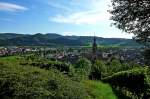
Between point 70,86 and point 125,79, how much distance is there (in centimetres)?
1402

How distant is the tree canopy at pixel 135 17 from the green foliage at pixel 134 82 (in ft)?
29.9

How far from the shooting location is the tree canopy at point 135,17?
22.0 meters

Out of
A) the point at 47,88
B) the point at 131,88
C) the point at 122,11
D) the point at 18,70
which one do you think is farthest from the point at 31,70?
the point at 131,88

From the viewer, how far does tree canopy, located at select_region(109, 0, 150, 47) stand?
22016 mm

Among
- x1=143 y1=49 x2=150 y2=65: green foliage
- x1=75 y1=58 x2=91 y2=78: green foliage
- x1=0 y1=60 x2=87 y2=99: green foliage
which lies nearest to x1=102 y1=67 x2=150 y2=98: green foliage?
x1=75 y1=58 x2=91 y2=78: green foliage

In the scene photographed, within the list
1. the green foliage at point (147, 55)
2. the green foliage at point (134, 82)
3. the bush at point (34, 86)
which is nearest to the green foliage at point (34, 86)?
the bush at point (34, 86)

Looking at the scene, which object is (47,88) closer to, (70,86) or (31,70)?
(70,86)

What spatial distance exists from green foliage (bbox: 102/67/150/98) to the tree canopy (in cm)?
912

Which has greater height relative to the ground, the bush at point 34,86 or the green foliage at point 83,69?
the bush at point 34,86

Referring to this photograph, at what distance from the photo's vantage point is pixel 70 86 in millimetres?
20797

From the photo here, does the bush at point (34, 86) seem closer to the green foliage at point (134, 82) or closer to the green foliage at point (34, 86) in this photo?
the green foliage at point (34, 86)

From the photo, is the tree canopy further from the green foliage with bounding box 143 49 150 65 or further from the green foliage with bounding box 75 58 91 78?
the green foliage with bounding box 75 58 91 78

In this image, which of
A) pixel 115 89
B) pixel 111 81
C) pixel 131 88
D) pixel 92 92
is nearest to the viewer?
pixel 92 92

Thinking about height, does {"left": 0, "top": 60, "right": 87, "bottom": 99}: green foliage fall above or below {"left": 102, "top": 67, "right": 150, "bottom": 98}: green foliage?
above
